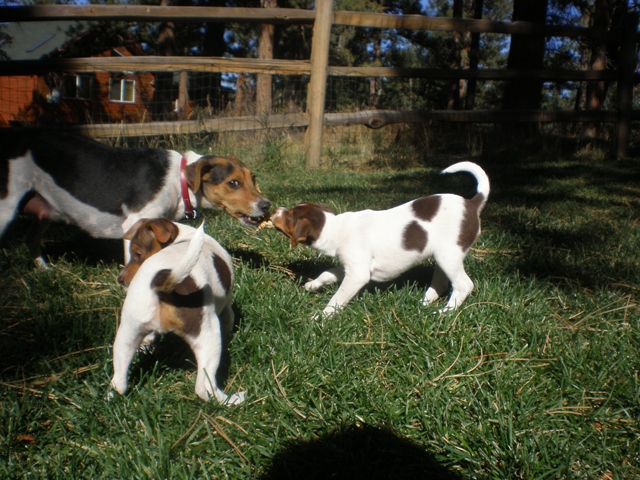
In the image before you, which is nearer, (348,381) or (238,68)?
(348,381)

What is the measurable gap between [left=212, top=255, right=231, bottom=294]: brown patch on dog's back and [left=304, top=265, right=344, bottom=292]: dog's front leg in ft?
3.64

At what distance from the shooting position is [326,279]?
3.99 meters

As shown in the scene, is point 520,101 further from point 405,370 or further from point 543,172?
point 405,370

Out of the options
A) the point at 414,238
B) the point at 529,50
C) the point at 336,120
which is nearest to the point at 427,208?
the point at 414,238

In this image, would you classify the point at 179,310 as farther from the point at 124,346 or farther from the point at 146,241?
the point at 146,241

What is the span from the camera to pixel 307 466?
220 cm

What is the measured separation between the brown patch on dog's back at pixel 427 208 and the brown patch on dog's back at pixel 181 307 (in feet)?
6.10

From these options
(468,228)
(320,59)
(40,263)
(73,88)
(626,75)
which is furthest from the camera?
(73,88)

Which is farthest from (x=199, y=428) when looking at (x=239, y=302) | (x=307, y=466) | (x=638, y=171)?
(x=638, y=171)

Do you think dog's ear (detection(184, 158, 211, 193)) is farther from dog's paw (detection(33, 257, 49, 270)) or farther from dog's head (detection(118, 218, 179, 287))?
dog's paw (detection(33, 257, 49, 270))

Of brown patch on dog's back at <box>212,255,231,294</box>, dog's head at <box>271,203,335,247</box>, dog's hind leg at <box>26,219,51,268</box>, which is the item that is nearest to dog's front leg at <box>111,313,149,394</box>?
brown patch on dog's back at <box>212,255,231,294</box>

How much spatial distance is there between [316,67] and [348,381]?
270 inches

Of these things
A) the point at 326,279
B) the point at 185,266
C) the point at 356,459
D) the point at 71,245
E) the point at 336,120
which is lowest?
the point at 71,245

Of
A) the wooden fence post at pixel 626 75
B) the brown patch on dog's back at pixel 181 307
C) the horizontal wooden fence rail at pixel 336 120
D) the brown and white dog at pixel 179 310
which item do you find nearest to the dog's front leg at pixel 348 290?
the brown and white dog at pixel 179 310
